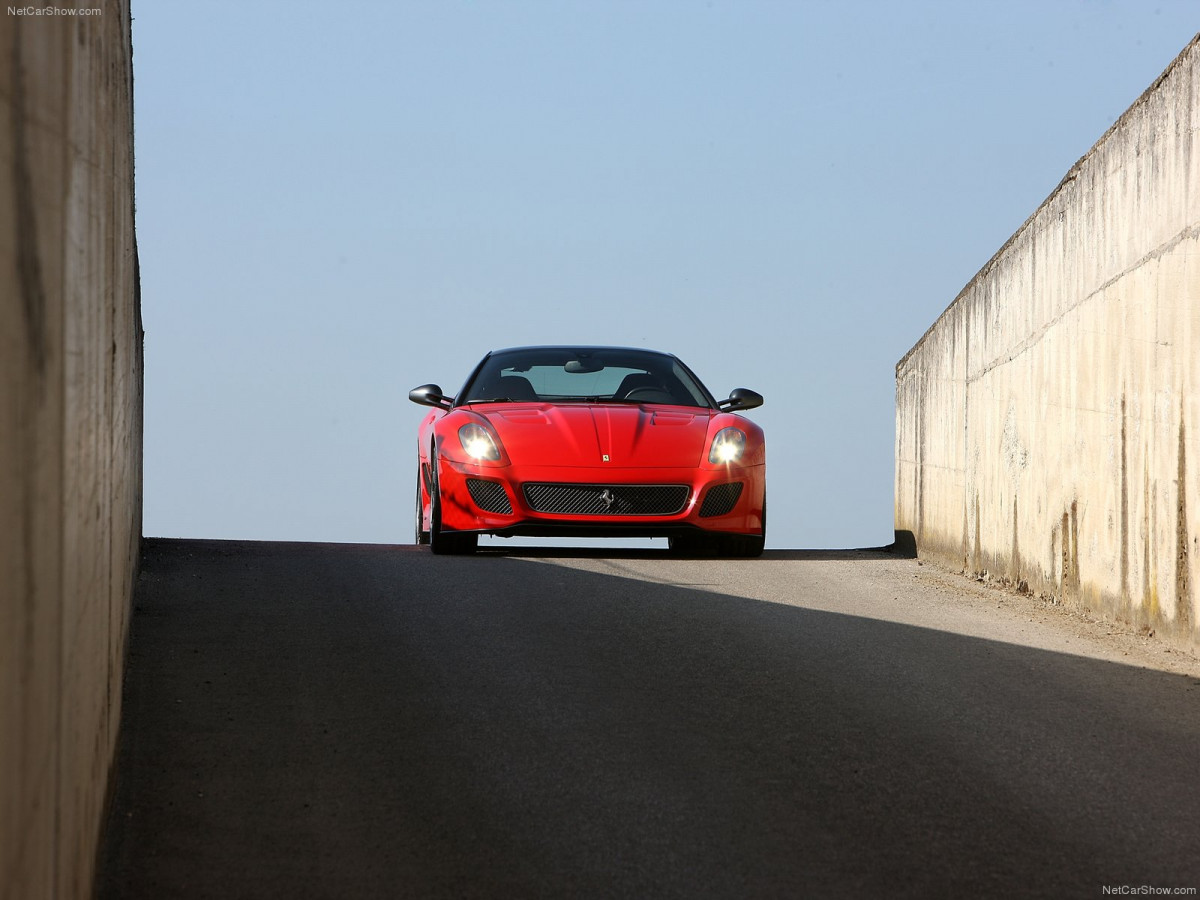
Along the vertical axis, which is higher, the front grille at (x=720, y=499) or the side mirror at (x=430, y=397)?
the side mirror at (x=430, y=397)

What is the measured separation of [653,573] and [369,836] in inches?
211

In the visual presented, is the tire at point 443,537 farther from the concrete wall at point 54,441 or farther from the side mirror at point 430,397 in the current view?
the concrete wall at point 54,441

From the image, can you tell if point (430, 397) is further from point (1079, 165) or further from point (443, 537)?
point (1079, 165)

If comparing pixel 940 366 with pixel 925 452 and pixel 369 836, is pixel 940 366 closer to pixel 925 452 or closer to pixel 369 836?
pixel 925 452

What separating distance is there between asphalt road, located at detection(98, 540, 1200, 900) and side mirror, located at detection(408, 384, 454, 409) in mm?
3502

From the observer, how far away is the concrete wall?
1562mm

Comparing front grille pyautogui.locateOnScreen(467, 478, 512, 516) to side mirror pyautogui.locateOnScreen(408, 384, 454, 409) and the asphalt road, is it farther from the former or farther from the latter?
the asphalt road

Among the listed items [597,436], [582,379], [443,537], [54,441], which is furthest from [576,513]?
[54,441]

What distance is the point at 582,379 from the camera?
35.0 feet

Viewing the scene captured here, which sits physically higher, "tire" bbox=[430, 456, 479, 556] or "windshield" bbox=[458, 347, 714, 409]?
"windshield" bbox=[458, 347, 714, 409]

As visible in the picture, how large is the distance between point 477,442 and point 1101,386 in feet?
13.2

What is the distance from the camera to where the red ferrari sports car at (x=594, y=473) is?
927 centimetres

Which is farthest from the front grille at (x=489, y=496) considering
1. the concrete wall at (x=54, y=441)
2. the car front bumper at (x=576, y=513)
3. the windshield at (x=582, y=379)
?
the concrete wall at (x=54, y=441)

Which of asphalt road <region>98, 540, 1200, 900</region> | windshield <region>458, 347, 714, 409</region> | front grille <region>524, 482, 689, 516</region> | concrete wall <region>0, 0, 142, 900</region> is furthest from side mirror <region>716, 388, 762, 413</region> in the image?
concrete wall <region>0, 0, 142, 900</region>
